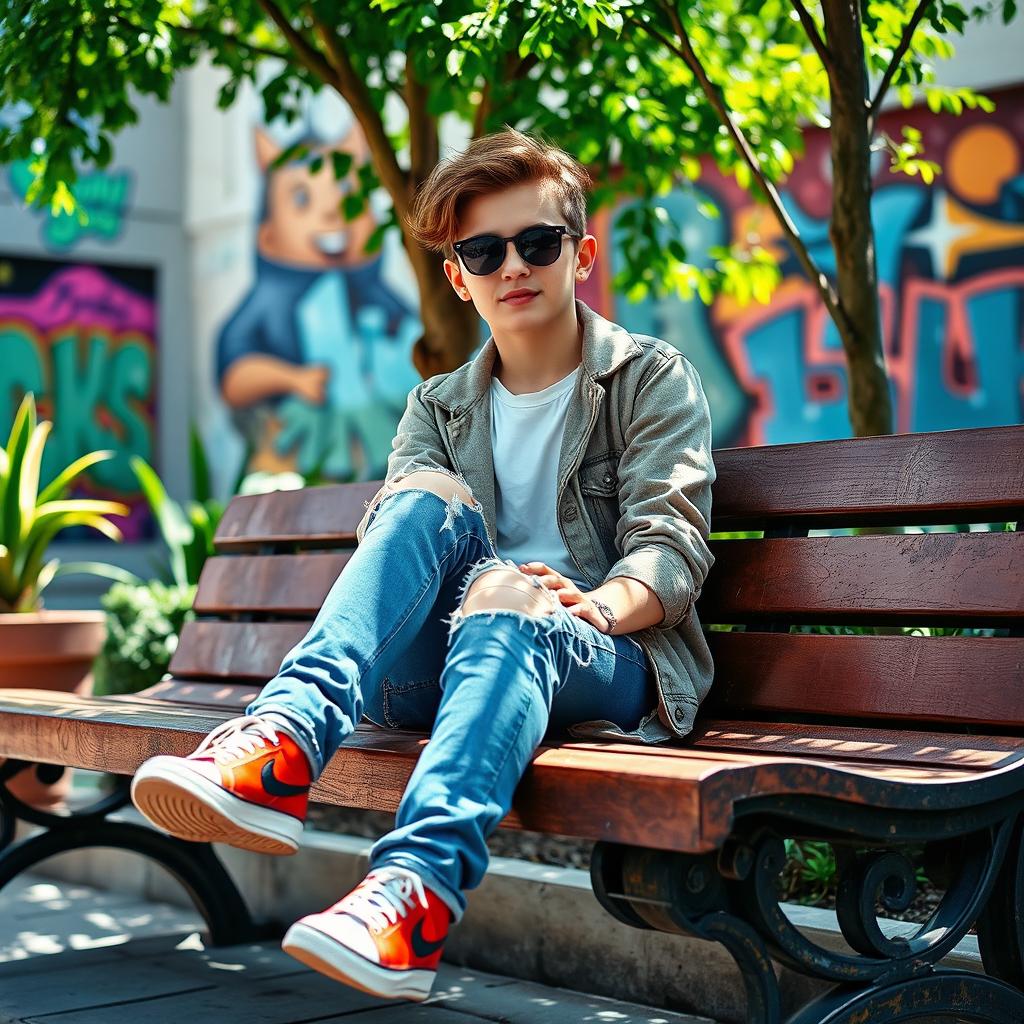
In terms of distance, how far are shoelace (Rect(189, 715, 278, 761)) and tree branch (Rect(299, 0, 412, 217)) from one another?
8.04 ft

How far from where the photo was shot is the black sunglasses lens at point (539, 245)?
278 centimetres

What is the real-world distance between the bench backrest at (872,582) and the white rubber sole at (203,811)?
3.51 feet

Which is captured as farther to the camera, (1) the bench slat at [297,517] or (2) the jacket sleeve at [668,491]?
(1) the bench slat at [297,517]

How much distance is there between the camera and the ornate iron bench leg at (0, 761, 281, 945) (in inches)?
142

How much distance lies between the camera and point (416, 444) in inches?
119

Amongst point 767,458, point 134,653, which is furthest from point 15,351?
point 767,458

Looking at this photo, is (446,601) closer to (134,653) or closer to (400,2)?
(400,2)

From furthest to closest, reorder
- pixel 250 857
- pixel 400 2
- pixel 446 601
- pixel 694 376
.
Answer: pixel 250 857
pixel 400 2
pixel 694 376
pixel 446 601

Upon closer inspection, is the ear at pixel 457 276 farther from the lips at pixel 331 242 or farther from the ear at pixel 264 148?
the ear at pixel 264 148

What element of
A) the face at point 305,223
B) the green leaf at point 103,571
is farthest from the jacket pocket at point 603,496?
the face at point 305,223

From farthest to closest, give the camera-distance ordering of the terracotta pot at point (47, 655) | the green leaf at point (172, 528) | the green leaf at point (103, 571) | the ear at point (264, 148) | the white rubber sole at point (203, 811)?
the ear at point (264, 148)
the green leaf at point (103, 571)
the green leaf at point (172, 528)
the terracotta pot at point (47, 655)
the white rubber sole at point (203, 811)

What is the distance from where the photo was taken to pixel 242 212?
12617 mm

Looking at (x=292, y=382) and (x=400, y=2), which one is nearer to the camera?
(x=400, y=2)

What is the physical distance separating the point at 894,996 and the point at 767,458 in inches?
46.8
